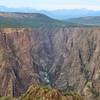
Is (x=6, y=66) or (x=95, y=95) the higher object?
(x=6, y=66)

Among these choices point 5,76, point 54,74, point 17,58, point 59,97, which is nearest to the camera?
point 59,97

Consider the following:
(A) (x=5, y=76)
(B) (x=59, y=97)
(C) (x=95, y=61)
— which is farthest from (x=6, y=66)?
(B) (x=59, y=97)

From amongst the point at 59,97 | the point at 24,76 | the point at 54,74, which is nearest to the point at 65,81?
the point at 54,74

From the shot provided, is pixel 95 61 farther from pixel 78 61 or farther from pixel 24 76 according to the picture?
pixel 24 76

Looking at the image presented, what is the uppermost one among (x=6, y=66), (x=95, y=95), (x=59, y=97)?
(x=59, y=97)

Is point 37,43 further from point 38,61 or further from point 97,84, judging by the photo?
point 97,84

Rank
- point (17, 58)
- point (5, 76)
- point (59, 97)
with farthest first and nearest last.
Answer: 1. point (17, 58)
2. point (5, 76)
3. point (59, 97)

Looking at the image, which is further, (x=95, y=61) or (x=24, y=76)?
(x=95, y=61)
